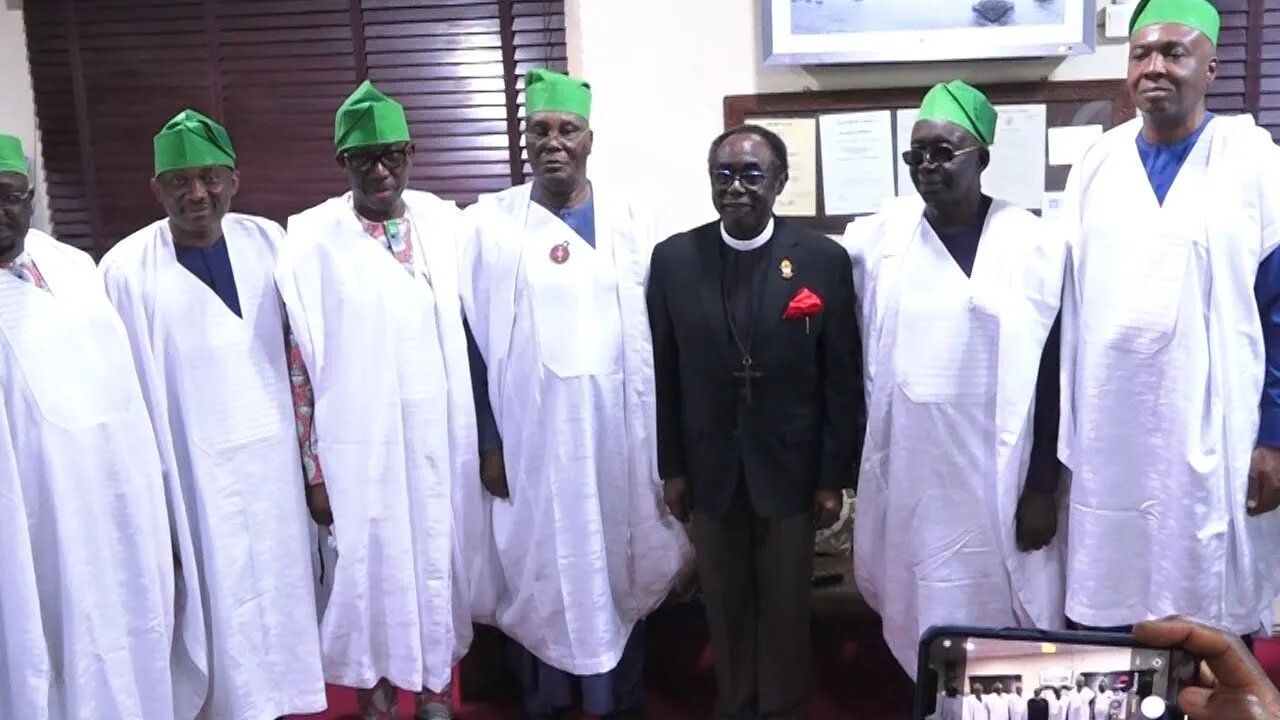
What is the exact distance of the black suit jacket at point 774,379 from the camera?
7.53 feet

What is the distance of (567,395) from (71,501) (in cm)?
109

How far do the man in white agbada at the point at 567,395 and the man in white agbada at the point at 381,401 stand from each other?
11cm

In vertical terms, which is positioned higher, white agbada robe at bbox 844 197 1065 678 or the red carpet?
white agbada robe at bbox 844 197 1065 678

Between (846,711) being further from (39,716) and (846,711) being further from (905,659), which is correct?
(39,716)

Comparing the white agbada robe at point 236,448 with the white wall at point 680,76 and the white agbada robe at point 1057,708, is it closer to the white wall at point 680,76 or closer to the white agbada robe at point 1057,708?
the white wall at point 680,76

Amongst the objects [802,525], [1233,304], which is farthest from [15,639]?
[1233,304]

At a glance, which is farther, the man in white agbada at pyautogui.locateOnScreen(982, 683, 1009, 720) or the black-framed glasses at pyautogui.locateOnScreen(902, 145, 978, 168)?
the black-framed glasses at pyautogui.locateOnScreen(902, 145, 978, 168)

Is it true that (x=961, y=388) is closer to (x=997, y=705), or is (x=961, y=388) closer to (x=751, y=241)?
(x=751, y=241)

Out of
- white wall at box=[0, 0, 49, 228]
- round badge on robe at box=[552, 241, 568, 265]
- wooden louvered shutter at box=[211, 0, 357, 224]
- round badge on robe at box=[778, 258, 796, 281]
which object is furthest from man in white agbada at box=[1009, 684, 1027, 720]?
white wall at box=[0, 0, 49, 228]

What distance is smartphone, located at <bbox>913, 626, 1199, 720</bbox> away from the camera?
103 cm

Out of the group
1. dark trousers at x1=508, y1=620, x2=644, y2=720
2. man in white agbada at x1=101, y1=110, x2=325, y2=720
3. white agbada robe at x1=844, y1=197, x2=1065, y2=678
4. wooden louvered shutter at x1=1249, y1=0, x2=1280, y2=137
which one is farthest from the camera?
wooden louvered shutter at x1=1249, y1=0, x2=1280, y2=137

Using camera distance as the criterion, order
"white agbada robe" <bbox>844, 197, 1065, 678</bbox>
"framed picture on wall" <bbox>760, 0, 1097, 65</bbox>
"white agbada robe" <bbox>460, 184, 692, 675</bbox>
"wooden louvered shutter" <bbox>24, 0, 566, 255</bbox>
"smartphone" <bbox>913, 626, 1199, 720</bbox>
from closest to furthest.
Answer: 1. "smartphone" <bbox>913, 626, 1199, 720</bbox>
2. "white agbada robe" <bbox>844, 197, 1065, 678</bbox>
3. "white agbada robe" <bbox>460, 184, 692, 675</bbox>
4. "framed picture on wall" <bbox>760, 0, 1097, 65</bbox>
5. "wooden louvered shutter" <bbox>24, 0, 566, 255</bbox>

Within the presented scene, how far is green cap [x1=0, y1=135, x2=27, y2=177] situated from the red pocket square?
167cm

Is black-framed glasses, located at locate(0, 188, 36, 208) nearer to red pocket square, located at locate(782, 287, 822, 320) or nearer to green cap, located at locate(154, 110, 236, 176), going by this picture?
green cap, located at locate(154, 110, 236, 176)
